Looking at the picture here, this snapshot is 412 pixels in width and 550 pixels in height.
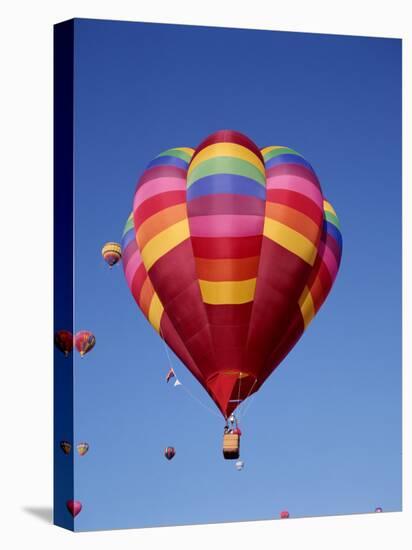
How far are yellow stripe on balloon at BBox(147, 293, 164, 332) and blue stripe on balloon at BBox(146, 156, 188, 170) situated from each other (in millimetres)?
1016

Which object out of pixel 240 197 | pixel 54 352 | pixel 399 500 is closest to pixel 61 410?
pixel 54 352

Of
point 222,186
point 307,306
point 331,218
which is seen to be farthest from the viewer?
point 331,218

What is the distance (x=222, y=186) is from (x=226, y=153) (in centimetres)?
26

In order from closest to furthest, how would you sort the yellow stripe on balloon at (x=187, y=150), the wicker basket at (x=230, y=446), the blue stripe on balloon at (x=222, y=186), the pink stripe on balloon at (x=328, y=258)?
1. the blue stripe on balloon at (x=222, y=186)
2. the yellow stripe on balloon at (x=187, y=150)
3. the wicker basket at (x=230, y=446)
4. the pink stripe on balloon at (x=328, y=258)

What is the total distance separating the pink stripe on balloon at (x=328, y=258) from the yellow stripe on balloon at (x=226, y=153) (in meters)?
0.88

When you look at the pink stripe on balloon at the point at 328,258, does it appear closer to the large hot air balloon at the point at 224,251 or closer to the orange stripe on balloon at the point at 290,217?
the large hot air balloon at the point at 224,251

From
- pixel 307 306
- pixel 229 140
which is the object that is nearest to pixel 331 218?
pixel 307 306

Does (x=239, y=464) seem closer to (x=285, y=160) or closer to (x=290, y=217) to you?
(x=290, y=217)

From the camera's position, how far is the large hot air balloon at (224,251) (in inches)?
521

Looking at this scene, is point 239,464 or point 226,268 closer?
point 226,268

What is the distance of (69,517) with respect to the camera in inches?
526

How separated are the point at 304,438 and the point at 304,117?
263 cm

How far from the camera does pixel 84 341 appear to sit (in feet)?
43.6

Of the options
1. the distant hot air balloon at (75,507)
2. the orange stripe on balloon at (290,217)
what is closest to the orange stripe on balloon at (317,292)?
the orange stripe on balloon at (290,217)
